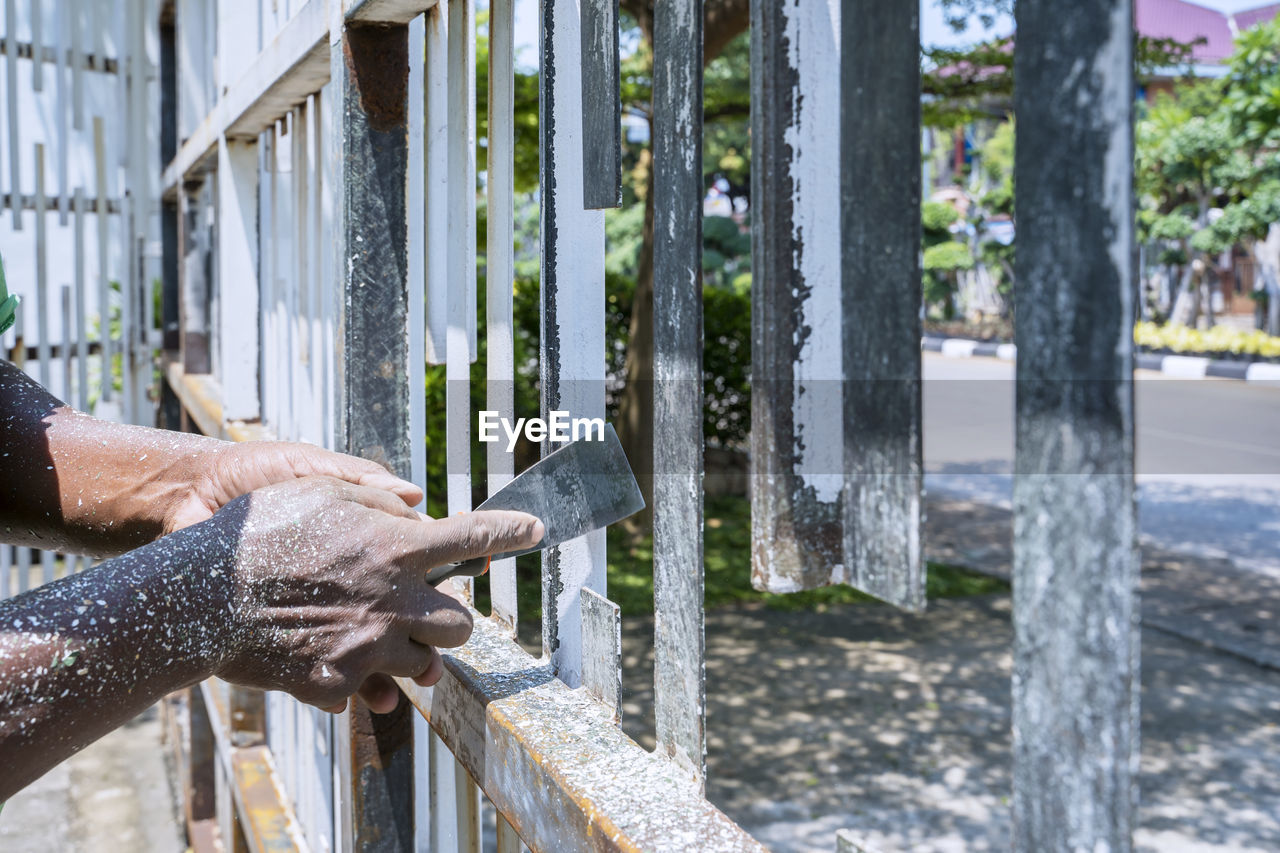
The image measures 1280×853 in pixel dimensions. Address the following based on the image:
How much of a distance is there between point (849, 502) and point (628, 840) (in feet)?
1.12

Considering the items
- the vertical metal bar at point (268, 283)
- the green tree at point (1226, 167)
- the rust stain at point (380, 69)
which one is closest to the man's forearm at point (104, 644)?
the rust stain at point (380, 69)

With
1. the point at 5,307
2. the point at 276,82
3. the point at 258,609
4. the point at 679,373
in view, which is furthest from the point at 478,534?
the point at 276,82

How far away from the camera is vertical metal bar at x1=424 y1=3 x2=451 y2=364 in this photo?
157 centimetres

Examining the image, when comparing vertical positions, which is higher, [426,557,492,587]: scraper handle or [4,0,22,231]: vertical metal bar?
[4,0,22,231]: vertical metal bar

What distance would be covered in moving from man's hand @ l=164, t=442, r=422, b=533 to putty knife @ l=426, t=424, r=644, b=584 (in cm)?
22

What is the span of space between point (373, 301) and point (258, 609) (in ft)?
2.02

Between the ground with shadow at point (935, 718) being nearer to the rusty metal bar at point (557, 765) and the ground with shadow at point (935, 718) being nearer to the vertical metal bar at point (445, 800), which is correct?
the vertical metal bar at point (445, 800)

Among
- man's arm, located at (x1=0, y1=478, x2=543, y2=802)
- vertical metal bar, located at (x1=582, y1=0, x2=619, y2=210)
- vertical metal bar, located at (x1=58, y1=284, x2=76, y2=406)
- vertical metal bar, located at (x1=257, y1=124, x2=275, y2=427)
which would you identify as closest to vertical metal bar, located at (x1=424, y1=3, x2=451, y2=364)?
man's arm, located at (x1=0, y1=478, x2=543, y2=802)

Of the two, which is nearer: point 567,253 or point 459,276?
point 567,253

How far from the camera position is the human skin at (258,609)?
956 mm

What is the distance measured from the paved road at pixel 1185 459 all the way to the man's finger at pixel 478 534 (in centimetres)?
503

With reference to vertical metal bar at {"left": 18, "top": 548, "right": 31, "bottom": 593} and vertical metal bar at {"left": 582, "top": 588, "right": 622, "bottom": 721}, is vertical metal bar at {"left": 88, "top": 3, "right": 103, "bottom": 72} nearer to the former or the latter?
vertical metal bar at {"left": 18, "top": 548, "right": 31, "bottom": 593}

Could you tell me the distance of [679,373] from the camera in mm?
969

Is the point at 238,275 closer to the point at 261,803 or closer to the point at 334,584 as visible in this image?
the point at 261,803
